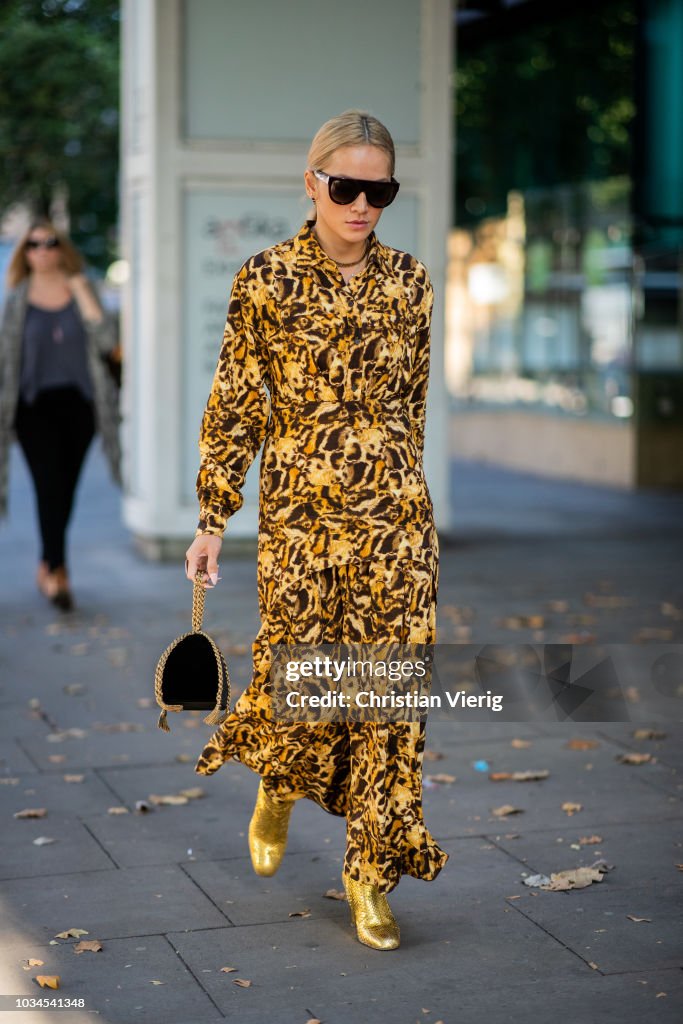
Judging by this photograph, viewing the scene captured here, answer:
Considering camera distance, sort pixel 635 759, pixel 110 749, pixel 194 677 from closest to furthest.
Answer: pixel 194 677
pixel 635 759
pixel 110 749

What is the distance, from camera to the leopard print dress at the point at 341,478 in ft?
13.5

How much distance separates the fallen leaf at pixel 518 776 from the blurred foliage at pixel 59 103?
1641cm

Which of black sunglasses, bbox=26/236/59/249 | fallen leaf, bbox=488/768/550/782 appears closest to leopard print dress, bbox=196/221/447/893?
fallen leaf, bbox=488/768/550/782

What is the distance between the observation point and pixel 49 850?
5031 millimetres

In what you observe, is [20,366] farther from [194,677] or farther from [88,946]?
[88,946]

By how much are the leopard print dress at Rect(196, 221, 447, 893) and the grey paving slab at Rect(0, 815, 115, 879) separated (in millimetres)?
942

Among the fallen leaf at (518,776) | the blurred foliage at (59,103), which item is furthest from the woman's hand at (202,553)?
the blurred foliage at (59,103)

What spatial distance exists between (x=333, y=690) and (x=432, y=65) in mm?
7565

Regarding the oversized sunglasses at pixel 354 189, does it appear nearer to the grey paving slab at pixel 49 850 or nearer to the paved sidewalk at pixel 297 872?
the paved sidewalk at pixel 297 872

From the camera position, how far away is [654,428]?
1571 centimetres

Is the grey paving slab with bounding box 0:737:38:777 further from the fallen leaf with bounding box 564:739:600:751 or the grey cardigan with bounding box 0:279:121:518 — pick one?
the grey cardigan with bounding box 0:279:121:518

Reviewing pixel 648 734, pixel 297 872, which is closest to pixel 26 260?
pixel 648 734

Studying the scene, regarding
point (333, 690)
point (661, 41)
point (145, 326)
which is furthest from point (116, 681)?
point (661, 41)

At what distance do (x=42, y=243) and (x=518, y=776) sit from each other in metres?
4.50
